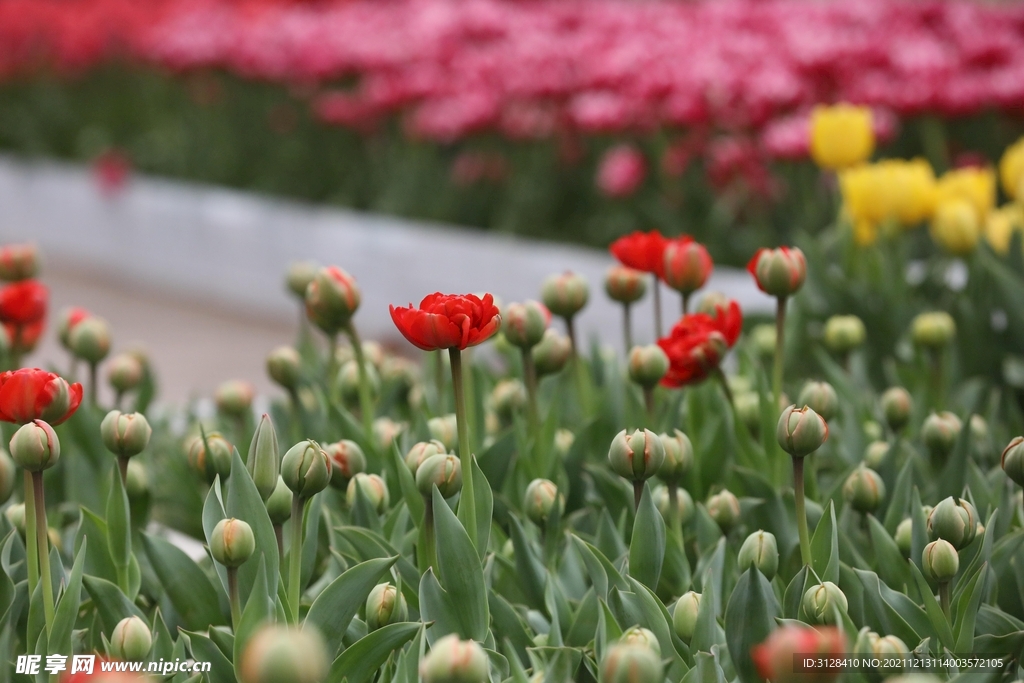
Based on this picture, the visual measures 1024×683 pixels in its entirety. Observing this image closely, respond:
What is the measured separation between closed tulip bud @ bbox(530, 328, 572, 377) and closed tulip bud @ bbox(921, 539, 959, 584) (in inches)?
24.6

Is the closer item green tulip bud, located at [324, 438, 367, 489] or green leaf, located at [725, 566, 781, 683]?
green leaf, located at [725, 566, 781, 683]

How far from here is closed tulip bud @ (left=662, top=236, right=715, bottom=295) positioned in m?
1.57

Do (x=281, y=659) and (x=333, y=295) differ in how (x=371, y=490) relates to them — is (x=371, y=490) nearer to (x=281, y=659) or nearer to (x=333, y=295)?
(x=333, y=295)

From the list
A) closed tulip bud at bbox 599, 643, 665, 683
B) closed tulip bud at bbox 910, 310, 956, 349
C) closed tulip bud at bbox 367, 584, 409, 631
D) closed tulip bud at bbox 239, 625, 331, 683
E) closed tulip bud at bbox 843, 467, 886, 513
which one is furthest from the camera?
closed tulip bud at bbox 910, 310, 956, 349

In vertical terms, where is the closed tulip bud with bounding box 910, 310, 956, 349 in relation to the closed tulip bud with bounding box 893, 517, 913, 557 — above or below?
above

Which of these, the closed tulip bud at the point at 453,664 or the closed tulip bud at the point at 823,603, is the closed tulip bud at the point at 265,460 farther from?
the closed tulip bud at the point at 823,603

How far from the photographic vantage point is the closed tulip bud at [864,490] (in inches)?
55.8

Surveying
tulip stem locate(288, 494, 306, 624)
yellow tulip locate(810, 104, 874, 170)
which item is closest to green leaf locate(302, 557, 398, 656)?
tulip stem locate(288, 494, 306, 624)

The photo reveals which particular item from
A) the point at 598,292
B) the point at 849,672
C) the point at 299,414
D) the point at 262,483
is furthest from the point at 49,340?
the point at 849,672

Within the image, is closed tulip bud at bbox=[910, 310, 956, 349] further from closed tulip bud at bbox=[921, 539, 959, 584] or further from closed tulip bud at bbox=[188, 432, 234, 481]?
closed tulip bud at bbox=[188, 432, 234, 481]

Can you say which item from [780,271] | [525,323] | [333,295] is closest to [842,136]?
[780,271]

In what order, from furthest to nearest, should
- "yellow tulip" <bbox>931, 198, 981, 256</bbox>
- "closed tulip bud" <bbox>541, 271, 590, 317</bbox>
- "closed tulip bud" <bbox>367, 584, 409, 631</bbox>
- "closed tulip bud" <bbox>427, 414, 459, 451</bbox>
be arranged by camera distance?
"yellow tulip" <bbox>931, 198, 981, 256</bbox> < "closed tulip bud" <bbox>541, 271, 590, 317</bbox> < "closed tulip bud" <bbox>427, 414, 459, 451</bbox> < "closed tulip bud" <bbox>367, 584, 409, 631</bbox>

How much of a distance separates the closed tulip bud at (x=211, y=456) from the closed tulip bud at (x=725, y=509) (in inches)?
24.0

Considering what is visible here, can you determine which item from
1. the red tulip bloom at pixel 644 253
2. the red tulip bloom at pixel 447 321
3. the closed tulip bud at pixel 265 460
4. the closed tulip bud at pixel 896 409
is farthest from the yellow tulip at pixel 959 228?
the closed tulip bud at pixel 265 460
